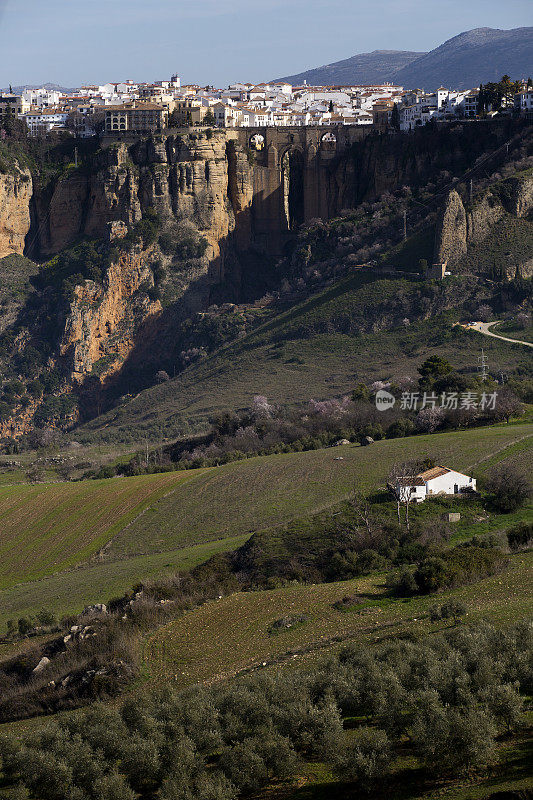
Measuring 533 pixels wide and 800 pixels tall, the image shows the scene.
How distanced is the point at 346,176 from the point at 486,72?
120 metres

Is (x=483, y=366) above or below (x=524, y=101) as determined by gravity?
below

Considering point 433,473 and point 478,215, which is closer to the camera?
point 433,473

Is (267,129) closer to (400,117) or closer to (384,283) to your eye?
(400,117)

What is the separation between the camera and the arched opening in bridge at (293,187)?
67562 millimetres

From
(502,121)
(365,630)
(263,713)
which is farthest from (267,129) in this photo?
(263,713)

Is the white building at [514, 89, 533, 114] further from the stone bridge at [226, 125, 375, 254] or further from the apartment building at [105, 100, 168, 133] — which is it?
the apartment building at [105, 100, 168, 133]

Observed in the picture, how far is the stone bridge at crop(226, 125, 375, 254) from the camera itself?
66.5 meters

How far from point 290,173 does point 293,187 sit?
0.90 metres

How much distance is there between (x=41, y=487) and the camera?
41.1 m

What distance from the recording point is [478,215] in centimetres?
5503

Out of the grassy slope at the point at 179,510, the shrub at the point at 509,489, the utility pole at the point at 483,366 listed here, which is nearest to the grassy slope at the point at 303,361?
the utility pole at the point at 483,366

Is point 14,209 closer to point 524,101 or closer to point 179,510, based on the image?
point 524,101

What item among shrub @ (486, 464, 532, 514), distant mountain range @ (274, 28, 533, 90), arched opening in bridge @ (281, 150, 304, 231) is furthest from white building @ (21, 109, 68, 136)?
distant mountain range @ (274, 28, 533, 90)

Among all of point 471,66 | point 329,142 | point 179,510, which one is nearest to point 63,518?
point 179,510
